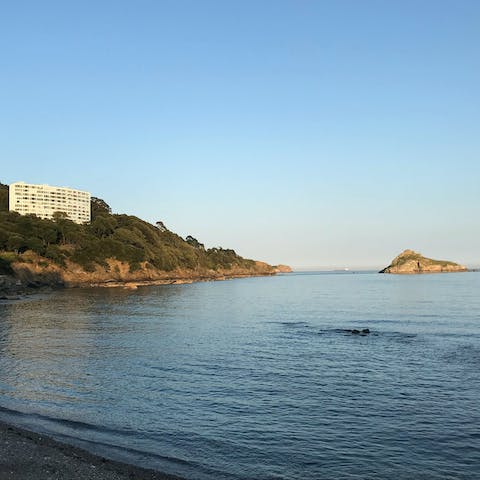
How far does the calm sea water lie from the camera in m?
17.6

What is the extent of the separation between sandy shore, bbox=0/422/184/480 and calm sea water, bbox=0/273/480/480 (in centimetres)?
129

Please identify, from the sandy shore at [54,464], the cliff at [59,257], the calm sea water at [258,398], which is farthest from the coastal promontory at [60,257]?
the sandy shore at [54,464]

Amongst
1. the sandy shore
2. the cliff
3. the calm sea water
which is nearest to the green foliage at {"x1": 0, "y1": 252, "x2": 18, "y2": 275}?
the cliff

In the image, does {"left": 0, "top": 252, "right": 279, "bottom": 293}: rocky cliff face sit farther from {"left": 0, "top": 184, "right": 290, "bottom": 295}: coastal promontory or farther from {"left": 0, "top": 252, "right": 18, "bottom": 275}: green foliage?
{"left": 0, "top": 252, "right": 18, "bottom": 275}: green foliage

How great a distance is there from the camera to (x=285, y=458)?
57.8ft

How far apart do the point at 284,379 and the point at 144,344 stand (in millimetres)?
19691

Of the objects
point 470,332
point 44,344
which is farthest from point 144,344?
point 470,332

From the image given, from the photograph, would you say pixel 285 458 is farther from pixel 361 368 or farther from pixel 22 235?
pixel 22 235

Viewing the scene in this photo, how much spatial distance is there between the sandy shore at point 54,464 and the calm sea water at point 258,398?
129 cm

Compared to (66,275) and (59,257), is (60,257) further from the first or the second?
(66,275)

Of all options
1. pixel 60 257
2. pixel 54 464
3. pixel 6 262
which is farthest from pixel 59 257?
pixel 54 464

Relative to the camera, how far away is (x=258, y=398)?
2591cm

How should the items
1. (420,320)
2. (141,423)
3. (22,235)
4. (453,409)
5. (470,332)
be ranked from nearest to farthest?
(141,423) < (453,409) < (470,332) < (420,320) < (22,235)

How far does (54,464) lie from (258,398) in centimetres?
1302
